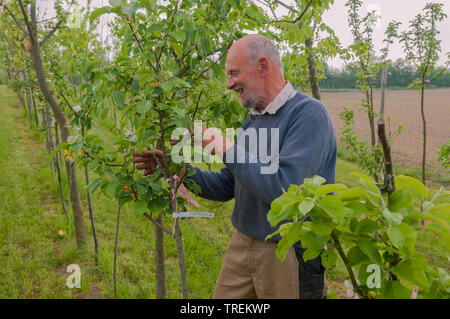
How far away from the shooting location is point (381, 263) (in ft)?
2.31

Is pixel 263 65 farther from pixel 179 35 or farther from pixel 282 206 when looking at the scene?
pixel 282 206

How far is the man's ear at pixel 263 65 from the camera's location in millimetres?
1895

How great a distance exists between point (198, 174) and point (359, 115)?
31918mm

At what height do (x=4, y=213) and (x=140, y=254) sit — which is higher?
(x=4, y=213)

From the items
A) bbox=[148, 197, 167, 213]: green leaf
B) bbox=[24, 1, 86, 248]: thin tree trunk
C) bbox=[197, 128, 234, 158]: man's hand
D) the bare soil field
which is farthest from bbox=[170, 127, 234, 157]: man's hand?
the bare soil field

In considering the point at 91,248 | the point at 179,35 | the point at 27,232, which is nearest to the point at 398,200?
the point at 179,35

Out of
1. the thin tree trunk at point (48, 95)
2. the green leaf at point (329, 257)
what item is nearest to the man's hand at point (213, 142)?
the green leaf at point (329, 257)

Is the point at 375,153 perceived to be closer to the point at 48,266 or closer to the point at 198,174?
the point at 198,174

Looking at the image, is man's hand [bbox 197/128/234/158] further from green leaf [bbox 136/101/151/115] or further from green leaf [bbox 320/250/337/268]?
green leaf [bbox 320/250/337/268]

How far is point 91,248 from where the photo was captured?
163 inches

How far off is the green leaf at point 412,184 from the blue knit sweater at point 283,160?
29.6 inches

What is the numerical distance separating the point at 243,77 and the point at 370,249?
139 cm

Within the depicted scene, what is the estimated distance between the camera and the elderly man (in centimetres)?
161
